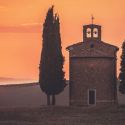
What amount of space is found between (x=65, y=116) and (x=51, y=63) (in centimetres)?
1080

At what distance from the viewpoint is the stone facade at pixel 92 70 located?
153ft

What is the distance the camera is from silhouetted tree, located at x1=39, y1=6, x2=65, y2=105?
46.9 meters

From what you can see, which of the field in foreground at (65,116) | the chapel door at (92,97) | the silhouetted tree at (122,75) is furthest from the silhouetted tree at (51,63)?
the silhouetted tree at (122,75)

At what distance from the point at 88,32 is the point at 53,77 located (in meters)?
5.30

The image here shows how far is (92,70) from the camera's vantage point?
46562mm

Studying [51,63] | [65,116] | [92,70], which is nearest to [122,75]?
[92,70]

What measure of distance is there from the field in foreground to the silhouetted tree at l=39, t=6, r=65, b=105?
13.2 feet

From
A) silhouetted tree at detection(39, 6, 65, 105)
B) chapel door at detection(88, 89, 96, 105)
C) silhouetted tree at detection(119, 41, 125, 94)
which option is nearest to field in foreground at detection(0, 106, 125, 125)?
chapel door at detection(88, 89, 96, 105)

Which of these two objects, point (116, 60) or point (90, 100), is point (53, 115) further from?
point (116, 60)

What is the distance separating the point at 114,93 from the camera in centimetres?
4775

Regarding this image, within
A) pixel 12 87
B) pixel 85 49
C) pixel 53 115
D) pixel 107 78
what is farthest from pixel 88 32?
pixel 12 87

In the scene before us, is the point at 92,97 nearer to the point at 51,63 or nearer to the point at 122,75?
the point at 122,75

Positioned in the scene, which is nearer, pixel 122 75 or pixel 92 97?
pixel 92 97

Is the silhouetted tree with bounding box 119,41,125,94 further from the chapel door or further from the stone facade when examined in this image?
the chapel door
